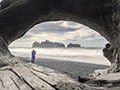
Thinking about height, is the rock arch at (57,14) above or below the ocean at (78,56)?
above

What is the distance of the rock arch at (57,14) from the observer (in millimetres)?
4133

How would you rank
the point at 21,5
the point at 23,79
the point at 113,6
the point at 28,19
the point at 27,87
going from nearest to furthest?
the point at 27,87 → the point at 23,79 → the point at 113,6 → the point at 21,5 → the point at 28,19

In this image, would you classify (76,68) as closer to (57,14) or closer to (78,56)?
(57,14)

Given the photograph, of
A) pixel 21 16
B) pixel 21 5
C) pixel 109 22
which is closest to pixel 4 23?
pixel 21 16

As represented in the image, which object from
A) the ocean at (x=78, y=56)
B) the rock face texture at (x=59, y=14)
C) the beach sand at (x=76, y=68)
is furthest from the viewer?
the ocean at (x=78, y=56)

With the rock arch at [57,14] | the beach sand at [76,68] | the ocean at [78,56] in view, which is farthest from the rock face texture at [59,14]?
the ocean at [78,56]

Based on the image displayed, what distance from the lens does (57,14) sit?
516 centimetres

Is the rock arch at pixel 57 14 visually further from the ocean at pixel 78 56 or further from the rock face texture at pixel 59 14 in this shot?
the ocean at pixel 78 56

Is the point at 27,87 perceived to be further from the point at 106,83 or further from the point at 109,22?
the point at 109,22

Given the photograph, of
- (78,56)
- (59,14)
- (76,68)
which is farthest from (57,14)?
(78,56)

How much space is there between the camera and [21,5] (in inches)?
177

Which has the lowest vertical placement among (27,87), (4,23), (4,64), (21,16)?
(27,87)

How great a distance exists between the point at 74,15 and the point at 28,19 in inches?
88.9

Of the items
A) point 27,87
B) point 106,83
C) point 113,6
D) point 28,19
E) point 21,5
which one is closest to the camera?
point 27,87
